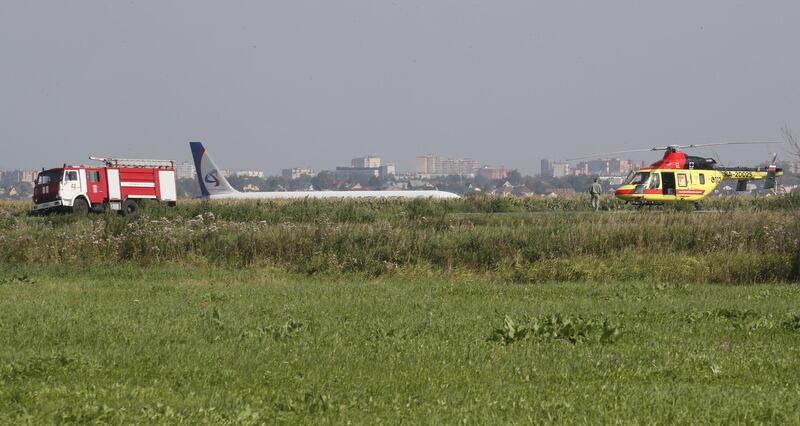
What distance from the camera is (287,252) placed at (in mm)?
26031

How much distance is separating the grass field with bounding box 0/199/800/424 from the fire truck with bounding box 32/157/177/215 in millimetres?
21631

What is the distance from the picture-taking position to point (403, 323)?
14.1 meters

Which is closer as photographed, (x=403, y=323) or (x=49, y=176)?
(x=403, y=323)

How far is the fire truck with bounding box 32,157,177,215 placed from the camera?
49688 mm

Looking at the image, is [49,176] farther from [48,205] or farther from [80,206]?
[80,206]

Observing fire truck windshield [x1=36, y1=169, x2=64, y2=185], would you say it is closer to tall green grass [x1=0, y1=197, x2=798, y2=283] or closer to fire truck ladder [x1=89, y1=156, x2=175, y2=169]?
fire truck ladder [x1=89, y1=156, x2=175, y2=169]

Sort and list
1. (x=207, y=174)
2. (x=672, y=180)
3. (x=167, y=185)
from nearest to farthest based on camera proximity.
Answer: (x=672, y=180), (x=167, y=185), (x=207, y=174)

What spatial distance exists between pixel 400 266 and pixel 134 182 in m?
31.9

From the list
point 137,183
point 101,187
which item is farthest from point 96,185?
point 137,183

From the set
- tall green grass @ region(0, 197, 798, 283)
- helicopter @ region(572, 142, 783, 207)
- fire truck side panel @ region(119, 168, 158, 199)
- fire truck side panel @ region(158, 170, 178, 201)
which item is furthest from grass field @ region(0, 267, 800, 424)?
fire truck side panel @ region(158, 170, 178, 201)

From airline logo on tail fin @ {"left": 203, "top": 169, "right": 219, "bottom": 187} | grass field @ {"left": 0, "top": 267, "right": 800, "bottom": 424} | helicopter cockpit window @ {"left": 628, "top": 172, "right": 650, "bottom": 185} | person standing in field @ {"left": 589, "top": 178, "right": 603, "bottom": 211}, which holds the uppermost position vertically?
airline logo on tail fin @ {"left": 203, "top": 169, "right": 219, "bottom": 187}

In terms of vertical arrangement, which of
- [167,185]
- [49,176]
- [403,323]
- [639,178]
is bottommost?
[403,323]

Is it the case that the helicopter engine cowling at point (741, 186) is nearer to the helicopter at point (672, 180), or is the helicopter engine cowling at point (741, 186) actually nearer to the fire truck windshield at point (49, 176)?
the helicopter at point (672, 180)

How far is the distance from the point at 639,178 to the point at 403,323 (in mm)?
35826
